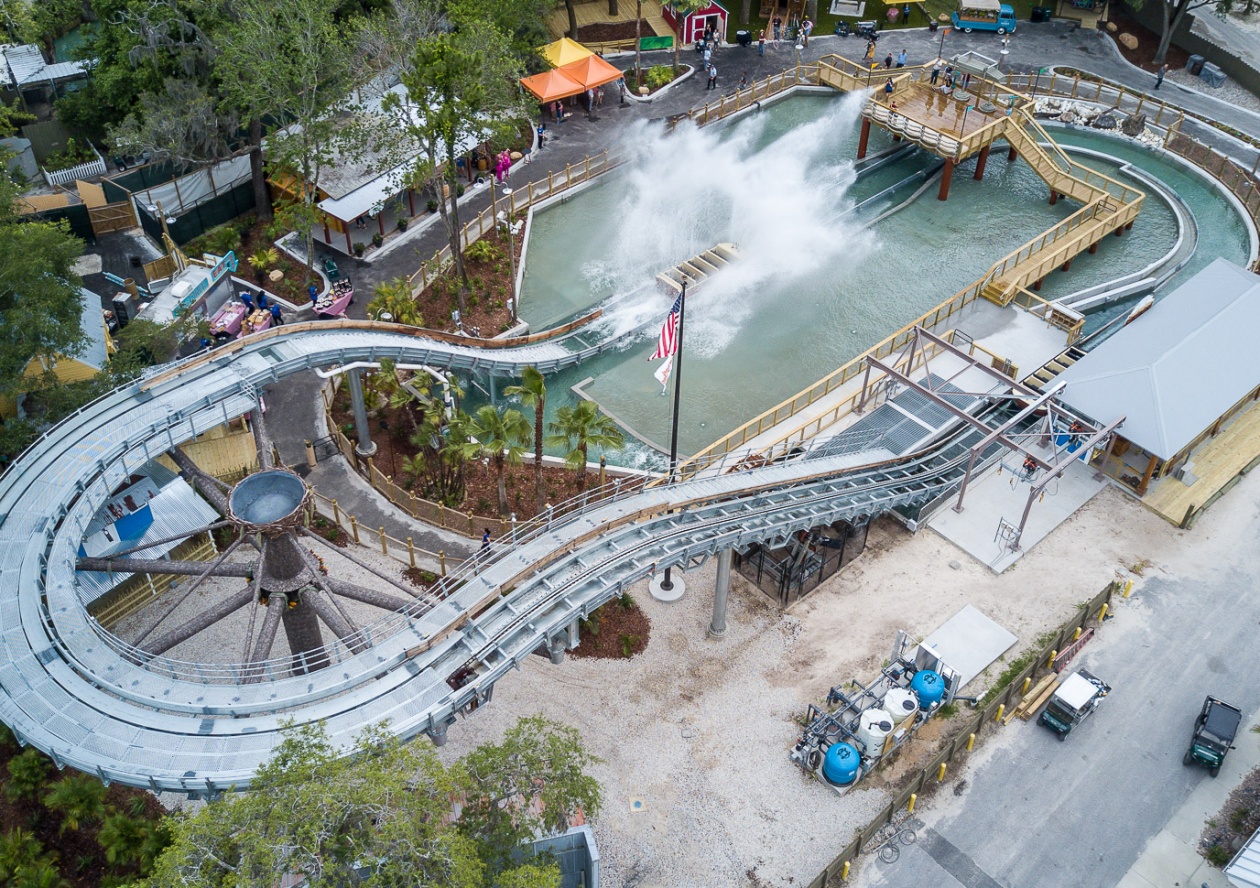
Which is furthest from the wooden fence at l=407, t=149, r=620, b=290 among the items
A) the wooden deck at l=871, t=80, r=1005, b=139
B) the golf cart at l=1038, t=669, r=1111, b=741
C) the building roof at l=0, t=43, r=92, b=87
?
the golf cart at l=1038, t=669, r=1111, b=741

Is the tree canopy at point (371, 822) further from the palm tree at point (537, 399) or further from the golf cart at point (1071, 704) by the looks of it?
the golf cart at point (1071, 704)

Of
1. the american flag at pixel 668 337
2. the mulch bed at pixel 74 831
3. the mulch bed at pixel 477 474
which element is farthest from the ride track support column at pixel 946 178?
the mulch bed at pixel 74 831

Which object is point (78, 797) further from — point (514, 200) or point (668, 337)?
point (514, 200)

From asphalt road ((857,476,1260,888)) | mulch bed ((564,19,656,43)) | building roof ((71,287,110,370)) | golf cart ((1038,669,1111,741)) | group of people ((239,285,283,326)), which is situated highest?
mulch bed ((564,19,656,43))

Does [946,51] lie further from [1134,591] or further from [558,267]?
[1134,591]

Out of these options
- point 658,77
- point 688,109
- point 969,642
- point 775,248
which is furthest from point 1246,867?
point 658,77

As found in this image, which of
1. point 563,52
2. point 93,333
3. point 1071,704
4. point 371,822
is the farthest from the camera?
point 563,52

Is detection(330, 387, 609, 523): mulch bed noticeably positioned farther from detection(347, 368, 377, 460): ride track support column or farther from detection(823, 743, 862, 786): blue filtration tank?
detection(823, 743, 862, 786): blue filtration tank
